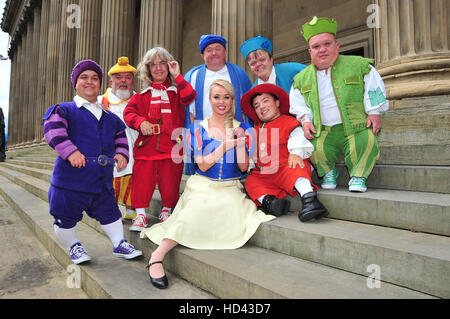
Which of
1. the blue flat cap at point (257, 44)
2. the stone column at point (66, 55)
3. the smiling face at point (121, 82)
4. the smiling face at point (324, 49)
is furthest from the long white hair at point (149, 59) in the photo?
the stone column at point (66, 55)

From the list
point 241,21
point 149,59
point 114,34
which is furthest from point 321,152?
point 114,34

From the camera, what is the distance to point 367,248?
1.61 meters

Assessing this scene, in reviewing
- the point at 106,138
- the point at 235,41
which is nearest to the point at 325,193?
the point at 106,138

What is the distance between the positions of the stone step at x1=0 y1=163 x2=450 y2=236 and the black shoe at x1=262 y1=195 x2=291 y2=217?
0.19 m

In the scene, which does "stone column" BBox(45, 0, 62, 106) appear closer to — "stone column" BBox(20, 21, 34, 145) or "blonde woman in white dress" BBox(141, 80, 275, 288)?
"stone column" BBox(20, 21, 34, 145)

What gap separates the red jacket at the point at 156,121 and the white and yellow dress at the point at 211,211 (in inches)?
11.7

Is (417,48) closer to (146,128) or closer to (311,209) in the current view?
(311,209)

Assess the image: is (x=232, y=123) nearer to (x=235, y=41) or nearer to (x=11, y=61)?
(x=235, y=41)

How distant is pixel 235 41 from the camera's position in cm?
455

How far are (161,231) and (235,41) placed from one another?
3.36 meters

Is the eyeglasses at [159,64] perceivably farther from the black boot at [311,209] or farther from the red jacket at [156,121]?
the black boot at [311,209]

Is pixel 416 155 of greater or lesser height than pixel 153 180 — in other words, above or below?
above

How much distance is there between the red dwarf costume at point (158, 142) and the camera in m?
2.62

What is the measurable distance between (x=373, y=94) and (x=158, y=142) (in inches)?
74.0
